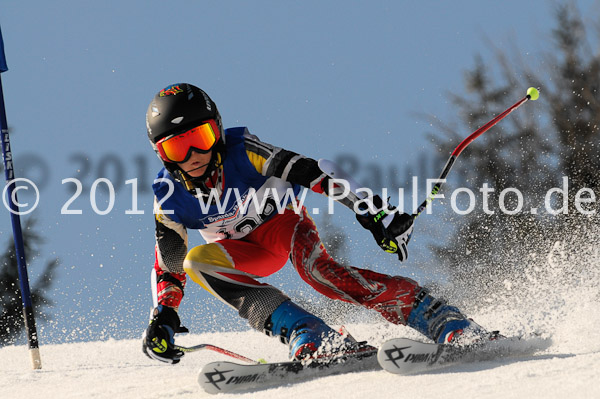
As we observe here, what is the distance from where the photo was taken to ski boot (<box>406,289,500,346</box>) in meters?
3.73

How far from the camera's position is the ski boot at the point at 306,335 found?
355 cm

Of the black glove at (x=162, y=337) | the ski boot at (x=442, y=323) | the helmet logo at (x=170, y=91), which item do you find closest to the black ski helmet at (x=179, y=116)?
the helmet logo at (x=170, y=91)

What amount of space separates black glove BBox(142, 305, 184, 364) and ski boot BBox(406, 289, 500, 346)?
4.64ft

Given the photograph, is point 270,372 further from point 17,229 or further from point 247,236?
point 17,229

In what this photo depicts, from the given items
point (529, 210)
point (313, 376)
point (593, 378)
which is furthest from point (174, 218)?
point (529, 210)

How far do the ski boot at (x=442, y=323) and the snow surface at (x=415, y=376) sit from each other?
0.25m

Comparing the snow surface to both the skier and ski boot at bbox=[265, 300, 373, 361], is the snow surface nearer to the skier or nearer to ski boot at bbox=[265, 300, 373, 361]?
ski boot at bbox=[265, 300, 373, 361]

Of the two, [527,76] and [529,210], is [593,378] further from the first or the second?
[527,76]

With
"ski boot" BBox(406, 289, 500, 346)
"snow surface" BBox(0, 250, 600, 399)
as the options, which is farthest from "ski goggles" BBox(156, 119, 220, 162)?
"ski boot" BBox(406, 289, 500, 346)

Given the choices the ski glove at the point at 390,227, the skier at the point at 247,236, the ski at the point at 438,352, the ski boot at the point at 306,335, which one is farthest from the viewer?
the skier at the point at 247,236

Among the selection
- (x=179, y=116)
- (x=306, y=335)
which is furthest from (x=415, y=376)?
(x=179, y=116)

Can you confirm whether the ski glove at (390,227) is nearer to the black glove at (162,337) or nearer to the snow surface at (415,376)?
the snow surface at (415,376)

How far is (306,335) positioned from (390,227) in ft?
2.43

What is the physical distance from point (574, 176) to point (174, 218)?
11.7 m
